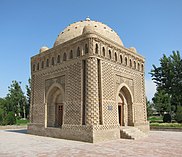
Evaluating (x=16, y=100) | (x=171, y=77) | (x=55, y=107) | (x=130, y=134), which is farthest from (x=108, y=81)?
(x=16, y=100)

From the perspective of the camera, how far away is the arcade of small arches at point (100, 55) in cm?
1213

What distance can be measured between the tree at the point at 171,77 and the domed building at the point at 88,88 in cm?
1565

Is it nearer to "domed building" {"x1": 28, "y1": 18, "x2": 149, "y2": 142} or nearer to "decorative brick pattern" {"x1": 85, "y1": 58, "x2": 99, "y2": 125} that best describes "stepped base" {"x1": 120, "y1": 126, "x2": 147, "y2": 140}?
"domed building" {"x1": 28, "y1": 18, "x2": 149, "y2": 142}

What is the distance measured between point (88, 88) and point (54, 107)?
4.52 m

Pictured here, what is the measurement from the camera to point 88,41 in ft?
38.7

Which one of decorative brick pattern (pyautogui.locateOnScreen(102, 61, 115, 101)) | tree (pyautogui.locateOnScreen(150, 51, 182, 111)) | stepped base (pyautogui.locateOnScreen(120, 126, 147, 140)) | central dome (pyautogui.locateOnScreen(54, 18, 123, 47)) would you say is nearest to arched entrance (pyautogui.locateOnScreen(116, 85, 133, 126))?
stepped base (pyautogui.locateOnScreen(120, 126, 147, 140))

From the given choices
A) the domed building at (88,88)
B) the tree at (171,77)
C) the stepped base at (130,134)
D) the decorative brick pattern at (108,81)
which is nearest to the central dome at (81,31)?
the domed building at (88,88)

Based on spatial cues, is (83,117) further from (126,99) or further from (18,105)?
(18,105)

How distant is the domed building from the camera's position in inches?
447

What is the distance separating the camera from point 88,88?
11.3 m

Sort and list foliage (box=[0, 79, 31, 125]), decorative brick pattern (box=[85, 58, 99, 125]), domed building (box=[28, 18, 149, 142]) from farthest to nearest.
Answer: foliage (box=[0, 79, 31, 125]), domed building (box=[28, 18, 149, 142]), decorative brick pattern (box=[85, 58, 99, 125])

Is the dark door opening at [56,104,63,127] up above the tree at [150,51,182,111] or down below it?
below

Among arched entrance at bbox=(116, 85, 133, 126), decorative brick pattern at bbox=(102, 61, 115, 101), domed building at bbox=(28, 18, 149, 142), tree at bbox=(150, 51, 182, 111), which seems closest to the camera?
domed building at bbox=(28, 18, 149, 142)

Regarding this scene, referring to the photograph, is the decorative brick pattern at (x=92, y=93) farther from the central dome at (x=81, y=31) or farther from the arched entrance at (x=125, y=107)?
the central dome at (x=81, y=31)
